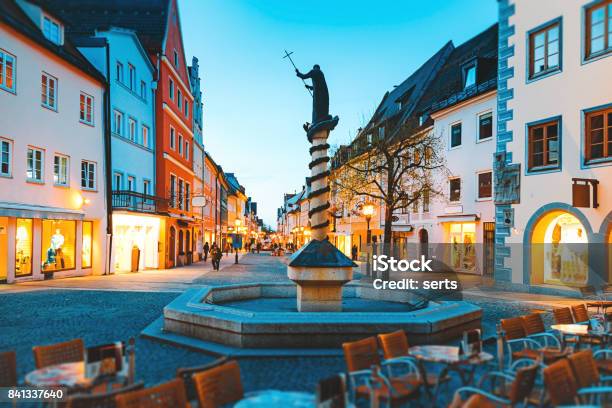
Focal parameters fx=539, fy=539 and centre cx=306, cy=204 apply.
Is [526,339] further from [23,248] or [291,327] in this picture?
[23,248]

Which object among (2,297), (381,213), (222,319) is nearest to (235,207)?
(381,213)

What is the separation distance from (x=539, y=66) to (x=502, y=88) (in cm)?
191

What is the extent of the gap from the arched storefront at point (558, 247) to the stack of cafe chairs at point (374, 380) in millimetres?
14701

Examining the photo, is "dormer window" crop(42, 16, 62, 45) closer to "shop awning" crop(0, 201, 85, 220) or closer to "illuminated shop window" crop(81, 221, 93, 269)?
"shop awning" crop(0, 201, 85, 220)

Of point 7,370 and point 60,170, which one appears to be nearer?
point 7,370

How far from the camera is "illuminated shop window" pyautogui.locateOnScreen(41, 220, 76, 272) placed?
2320 cm

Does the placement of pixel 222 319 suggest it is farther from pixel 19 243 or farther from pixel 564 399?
pixel 19 243

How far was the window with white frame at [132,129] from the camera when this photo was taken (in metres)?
30.3

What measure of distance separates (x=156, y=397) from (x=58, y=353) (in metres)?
2.32

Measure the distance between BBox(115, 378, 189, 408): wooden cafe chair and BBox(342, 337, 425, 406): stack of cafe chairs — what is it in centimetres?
176

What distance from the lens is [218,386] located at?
5102 mm

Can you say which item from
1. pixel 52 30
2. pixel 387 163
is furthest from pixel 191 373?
pixel 52 30

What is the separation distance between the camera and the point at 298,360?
8.87m

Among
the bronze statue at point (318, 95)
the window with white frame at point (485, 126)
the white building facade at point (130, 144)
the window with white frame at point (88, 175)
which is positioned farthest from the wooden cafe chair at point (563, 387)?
the white building facade at point (130, 144)
